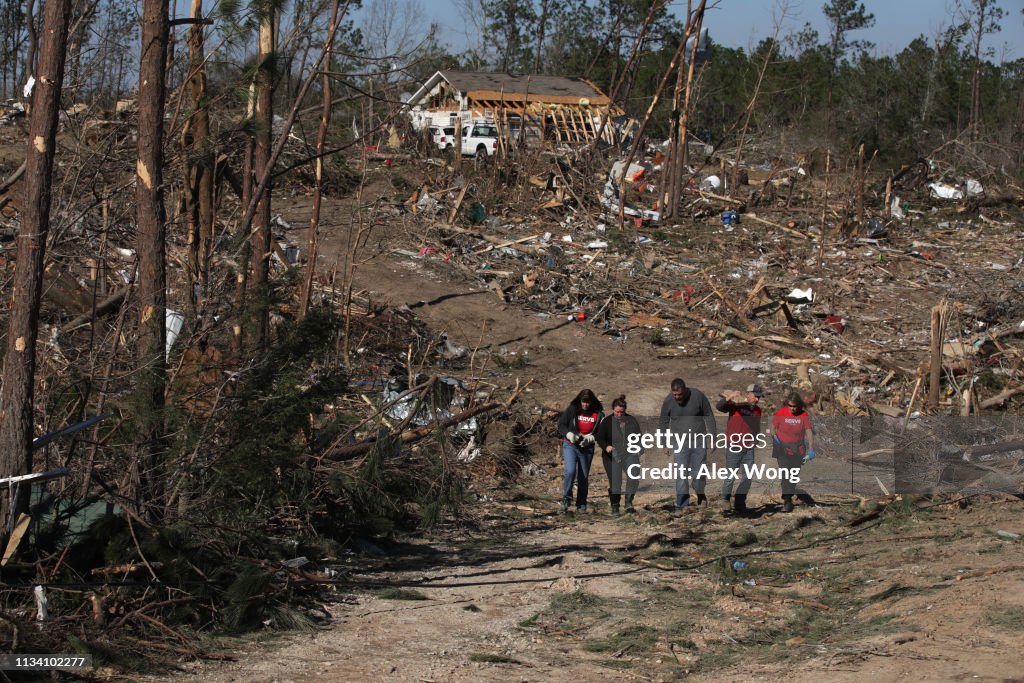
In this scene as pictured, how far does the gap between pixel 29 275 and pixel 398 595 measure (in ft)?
10.5

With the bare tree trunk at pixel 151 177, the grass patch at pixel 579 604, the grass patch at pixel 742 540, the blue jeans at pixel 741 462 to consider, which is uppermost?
the bare tree trunk at pixel 151 177

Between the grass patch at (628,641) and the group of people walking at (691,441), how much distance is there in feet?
10.8

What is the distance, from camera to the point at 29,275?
5832mm

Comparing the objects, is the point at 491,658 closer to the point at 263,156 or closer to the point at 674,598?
the point at 674,598

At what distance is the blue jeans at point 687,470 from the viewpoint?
10.0m

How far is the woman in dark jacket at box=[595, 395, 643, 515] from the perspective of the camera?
10.0 meters

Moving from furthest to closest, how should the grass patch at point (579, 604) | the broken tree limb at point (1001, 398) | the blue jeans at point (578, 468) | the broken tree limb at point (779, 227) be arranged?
the broken tree limb at point (779, 227)
the broken tree limb at point (1001, 398)
the blue jeans at point (578, 468)
the grass patch at point (579, 604)

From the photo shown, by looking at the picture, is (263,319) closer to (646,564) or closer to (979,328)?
(646,564)

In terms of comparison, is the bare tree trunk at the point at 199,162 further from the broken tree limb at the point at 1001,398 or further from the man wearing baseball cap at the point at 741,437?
the broken tree limb at the point at 1001,398

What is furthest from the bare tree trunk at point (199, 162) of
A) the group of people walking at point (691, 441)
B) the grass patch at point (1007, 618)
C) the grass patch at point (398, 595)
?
the grass patch at point (1007, 618)

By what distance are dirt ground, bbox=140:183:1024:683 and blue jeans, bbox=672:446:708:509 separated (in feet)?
0.72

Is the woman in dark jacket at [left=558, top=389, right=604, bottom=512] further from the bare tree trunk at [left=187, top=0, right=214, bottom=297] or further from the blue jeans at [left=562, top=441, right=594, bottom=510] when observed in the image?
the bare tree trunk at [left=187, top=0, right=214, bottom=297]

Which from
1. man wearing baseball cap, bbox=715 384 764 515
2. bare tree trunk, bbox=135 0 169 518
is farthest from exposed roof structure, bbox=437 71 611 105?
bare tree trunk, bbox=135 0 169 518

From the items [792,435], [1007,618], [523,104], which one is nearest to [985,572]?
[1007,618]
